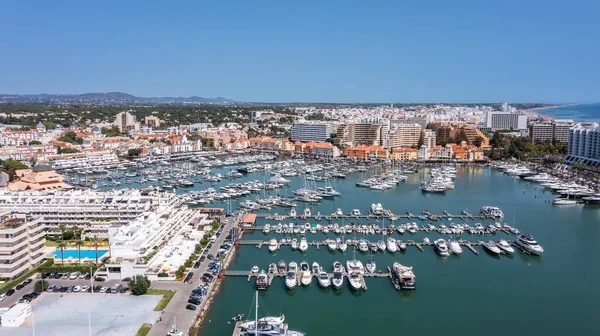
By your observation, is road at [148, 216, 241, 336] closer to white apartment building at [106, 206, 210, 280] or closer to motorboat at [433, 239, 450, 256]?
white apartment building at [106, 206, 210, 280]

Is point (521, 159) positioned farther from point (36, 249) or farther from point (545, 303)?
point (36, 249)

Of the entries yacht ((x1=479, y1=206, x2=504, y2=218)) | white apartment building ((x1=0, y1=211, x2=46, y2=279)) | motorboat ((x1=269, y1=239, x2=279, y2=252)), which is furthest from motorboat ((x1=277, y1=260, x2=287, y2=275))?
yacht ((x1=479, y1=206, x2=504, y2=218))

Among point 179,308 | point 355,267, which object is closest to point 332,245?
point 355,267

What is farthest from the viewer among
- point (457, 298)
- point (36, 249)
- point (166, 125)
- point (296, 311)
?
point (166, 125)

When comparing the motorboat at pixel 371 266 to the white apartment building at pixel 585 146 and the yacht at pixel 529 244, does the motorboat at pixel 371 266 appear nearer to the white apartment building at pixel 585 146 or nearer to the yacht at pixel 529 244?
the yacht at pixel 529 244

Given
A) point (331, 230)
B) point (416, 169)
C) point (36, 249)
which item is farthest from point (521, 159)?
point (36, 249)

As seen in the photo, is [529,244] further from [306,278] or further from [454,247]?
[306,278]

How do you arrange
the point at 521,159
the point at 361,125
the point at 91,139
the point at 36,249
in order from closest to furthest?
1. the point at 36,249
2. the point at 521,159
3. the point at 91,139
4. the point at 361,125
